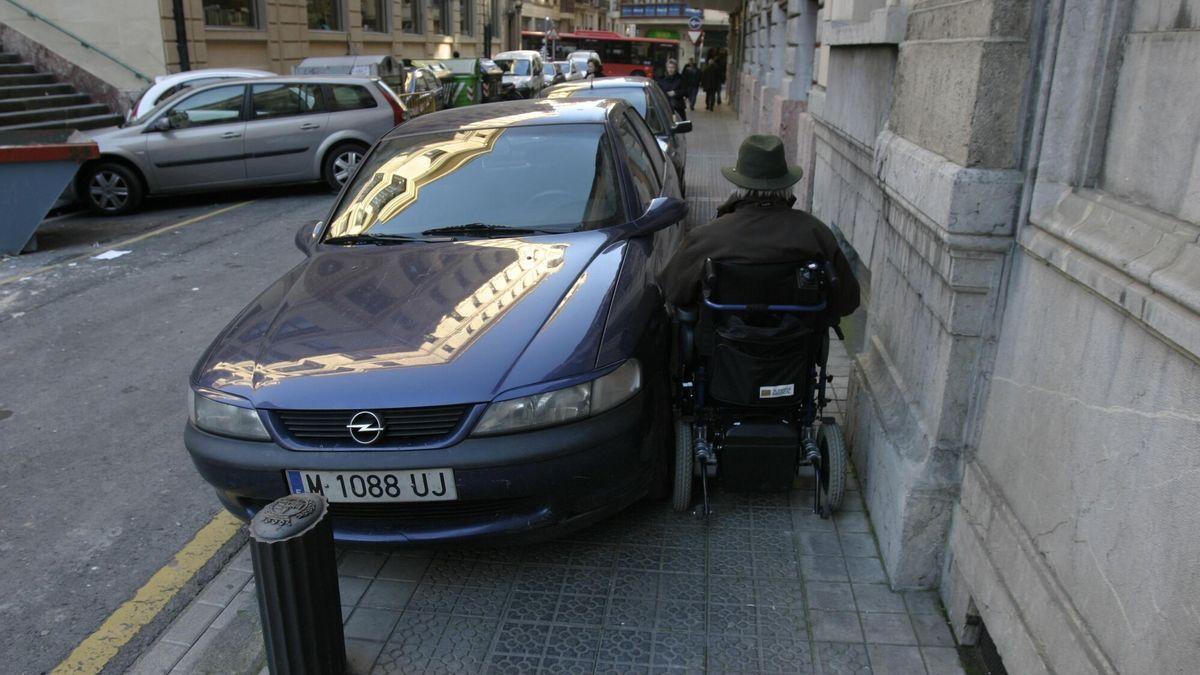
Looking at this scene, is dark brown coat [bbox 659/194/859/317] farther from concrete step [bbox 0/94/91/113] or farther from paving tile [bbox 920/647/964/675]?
concrete step [bbox 0/94/91/113]

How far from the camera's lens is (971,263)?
9.27 ft

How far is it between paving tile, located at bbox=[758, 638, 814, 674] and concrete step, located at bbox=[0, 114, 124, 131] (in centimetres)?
1682

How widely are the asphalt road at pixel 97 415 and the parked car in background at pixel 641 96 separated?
3602 millimetres

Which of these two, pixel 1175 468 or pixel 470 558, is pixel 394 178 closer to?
pixel 470 558

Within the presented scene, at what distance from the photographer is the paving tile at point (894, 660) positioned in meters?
2.89

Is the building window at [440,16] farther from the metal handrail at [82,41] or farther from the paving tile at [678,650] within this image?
the paving tile at [678,650]

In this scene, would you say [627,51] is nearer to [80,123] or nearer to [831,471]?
[80,123]

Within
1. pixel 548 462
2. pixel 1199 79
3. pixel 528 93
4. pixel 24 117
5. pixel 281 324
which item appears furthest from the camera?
pixel 528 93

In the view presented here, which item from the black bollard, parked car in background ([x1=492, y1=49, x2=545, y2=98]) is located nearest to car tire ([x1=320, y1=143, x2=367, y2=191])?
the black bollard

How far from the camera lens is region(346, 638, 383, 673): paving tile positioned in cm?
298

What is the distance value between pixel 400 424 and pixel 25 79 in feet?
62.1

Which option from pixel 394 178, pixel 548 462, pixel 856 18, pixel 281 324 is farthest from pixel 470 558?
pixel 856 18

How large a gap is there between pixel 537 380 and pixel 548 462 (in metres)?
0.29

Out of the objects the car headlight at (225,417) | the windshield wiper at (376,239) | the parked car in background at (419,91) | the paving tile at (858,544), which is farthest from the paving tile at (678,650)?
the parked car in background at (419,91)
